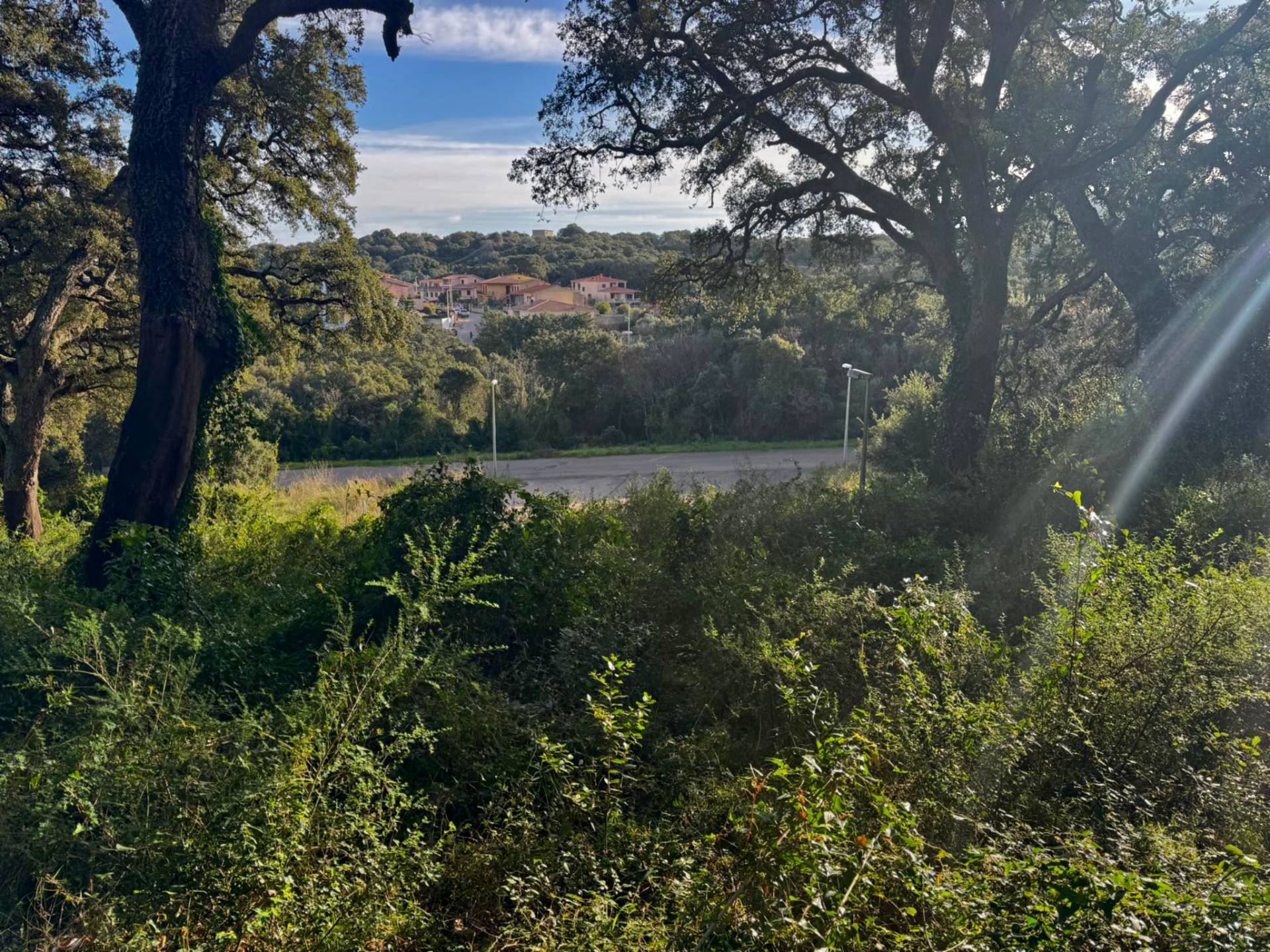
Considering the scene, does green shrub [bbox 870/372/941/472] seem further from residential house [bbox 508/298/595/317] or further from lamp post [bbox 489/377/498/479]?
residential house [bbox 508/298/595/317]

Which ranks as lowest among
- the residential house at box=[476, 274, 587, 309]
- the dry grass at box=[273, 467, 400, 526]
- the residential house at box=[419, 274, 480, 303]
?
the dry grass at box=[273, 467, 400, 526]

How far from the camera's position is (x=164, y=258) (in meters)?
7.77

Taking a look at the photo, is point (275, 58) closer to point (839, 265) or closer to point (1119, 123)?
point (839, 265)

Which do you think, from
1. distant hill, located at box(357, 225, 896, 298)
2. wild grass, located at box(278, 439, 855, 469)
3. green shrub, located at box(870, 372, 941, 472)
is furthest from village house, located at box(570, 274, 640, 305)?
A: green shrub, located at box(870, 372, 941, 472)

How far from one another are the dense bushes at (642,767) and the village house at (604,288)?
57.2 meters

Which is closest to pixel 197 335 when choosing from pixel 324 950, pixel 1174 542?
pixel 324 950

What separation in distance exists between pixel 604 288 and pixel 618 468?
42.8 metres

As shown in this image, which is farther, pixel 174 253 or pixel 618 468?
pixel 618 468

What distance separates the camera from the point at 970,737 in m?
3.49

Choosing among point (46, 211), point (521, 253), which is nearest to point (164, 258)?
point (46, 211)

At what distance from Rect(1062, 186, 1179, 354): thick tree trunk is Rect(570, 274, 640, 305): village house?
50.5 m

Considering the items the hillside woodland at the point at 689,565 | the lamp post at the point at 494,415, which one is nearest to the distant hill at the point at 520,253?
the lamp post at the point at 494,415

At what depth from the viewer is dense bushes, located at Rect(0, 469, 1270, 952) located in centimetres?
263

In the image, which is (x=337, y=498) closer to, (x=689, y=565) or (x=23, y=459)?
(x=23, y=459)
